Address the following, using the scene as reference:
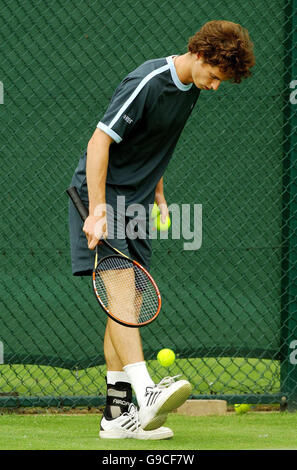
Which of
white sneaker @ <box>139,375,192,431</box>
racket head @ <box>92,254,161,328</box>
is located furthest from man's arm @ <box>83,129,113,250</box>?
white sneaker @ <box>139,375,192,431</box>

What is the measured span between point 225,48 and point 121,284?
2.82 feet

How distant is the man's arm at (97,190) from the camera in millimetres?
2971

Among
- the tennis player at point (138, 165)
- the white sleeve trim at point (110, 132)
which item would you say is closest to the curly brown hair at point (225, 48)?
the tennis player at point (138, 165)

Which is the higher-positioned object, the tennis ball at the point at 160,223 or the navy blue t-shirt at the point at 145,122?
the navy blue t-shirt at the point at 145,122

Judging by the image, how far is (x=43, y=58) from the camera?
392 cm

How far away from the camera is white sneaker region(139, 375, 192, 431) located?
288cm

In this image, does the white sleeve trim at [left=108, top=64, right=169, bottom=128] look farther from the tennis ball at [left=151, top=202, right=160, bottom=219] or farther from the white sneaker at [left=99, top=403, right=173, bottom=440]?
the white sneaker at [left=99, top=403, right=173, bottom=440]

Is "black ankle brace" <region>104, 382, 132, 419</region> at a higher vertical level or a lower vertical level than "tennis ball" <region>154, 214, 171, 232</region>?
lower

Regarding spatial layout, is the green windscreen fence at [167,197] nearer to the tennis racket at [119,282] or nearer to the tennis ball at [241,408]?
the tennis ball at [241,408]

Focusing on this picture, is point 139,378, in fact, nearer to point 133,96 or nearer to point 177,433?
point 177,433

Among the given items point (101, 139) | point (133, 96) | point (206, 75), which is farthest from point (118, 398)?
point (206, 75)

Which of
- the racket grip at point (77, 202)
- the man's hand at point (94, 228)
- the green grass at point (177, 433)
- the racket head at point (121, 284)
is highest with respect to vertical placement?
the racket grip at point (77, 202)
